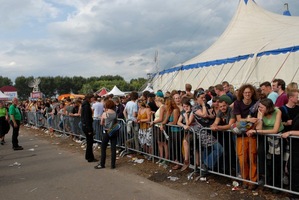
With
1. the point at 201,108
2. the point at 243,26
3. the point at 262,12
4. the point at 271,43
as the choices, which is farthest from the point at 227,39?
the point at 201,108

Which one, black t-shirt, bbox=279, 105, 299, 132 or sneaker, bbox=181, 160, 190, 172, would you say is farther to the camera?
sneaker, bbox=181, 160, 190, 172

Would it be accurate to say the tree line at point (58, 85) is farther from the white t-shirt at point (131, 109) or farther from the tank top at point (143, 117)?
the tank top at point (143, 117)

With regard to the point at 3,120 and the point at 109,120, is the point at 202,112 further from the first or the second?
the point at 3,120

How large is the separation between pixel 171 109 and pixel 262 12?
2065cm

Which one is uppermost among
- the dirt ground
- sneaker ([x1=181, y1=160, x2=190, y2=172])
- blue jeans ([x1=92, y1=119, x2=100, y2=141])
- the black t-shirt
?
the black t-shirt

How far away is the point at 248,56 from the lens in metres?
17.0

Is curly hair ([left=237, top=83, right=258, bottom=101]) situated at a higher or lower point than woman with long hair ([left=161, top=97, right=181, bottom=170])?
higher

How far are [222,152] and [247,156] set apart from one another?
0.60 m

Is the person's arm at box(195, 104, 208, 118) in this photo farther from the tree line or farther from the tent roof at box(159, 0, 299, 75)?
the tree line

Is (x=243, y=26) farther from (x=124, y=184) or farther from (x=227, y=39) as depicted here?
(x=124, y=184)

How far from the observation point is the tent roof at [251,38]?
16.6m

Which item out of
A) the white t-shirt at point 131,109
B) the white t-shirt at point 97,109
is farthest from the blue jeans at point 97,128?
the white t-shirt at point 131,109

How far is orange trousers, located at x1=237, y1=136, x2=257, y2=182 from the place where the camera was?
5109mm

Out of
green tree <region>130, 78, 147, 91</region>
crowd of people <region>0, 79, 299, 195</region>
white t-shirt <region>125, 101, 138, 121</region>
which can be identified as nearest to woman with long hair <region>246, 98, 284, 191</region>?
crowd of people <region>0, 79, 299, 195</region>
